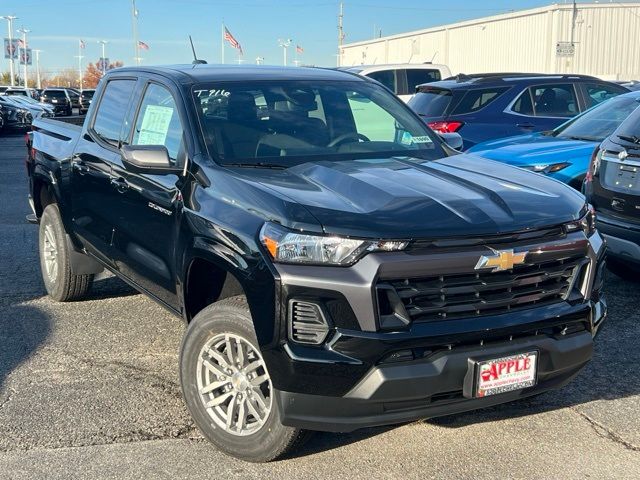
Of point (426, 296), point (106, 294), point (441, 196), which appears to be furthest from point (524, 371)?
point (106, 294)

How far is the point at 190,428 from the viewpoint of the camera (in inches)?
161

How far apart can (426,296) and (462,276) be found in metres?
0.18

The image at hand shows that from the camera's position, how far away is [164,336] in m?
5.52

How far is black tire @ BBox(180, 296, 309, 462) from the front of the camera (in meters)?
3.51

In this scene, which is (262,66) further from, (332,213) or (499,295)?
(499,295)

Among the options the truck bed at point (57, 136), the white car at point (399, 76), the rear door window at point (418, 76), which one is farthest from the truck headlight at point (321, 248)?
the rear door window at point (418, 76)

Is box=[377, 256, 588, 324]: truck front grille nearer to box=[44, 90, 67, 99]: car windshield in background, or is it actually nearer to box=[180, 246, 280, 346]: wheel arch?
box=[180, 246, 280, 346]: wheel arch

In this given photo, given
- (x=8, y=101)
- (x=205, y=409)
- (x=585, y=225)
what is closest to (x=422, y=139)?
(x=585, y=225)

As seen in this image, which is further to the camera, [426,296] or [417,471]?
[417,471]

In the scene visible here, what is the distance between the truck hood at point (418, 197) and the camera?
131 inches


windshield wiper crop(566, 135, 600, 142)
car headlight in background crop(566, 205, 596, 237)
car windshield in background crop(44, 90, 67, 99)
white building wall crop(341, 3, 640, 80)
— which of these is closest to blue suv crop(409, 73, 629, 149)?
windshield wiper crop(566, 135, 600, 142)

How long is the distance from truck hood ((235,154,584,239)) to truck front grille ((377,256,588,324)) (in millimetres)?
192

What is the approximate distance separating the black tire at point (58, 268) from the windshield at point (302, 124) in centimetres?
215

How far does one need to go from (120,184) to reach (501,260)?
2536 mm
